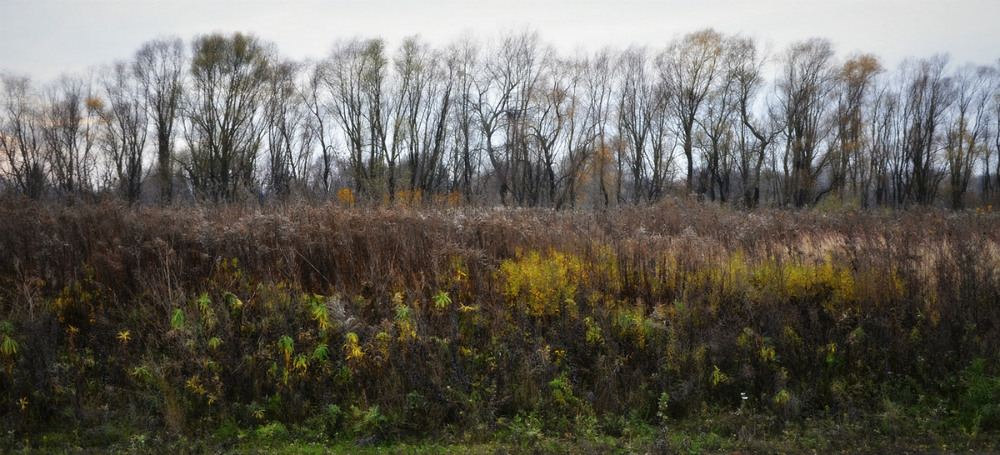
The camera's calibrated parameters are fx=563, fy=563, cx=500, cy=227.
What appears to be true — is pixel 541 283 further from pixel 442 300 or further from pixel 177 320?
pixel 177 320

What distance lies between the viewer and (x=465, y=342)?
6.62m

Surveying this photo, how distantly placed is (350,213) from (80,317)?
3.98m

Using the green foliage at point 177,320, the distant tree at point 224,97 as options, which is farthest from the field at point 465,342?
the distant tree at point 224,97

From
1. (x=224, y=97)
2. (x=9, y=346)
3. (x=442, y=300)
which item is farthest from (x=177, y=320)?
(x=224, y=97)

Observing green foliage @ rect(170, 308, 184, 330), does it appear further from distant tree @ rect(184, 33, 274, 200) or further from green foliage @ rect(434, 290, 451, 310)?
distant tree @ rect(184, 33, 274, 200)

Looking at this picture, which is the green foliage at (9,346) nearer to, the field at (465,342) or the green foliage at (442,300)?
the field at (465,342)

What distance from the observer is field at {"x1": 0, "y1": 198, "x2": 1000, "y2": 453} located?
17.5ft

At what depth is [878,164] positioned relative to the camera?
47562 millimetres

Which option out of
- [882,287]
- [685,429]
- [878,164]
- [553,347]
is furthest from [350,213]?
[878,164]

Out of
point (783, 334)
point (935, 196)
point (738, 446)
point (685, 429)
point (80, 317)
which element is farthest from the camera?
point (935, 196)

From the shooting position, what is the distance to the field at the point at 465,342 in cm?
534

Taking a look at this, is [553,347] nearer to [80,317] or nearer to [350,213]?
[350,213]

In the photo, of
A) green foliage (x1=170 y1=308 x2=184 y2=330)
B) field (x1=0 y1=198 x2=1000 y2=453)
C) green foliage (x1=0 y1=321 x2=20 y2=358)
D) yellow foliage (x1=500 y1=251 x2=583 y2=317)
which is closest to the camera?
field (x1=0 y1=198 x2=1000 y2=453)

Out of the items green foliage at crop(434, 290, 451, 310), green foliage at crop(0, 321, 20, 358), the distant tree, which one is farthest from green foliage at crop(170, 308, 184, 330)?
the distant tree
